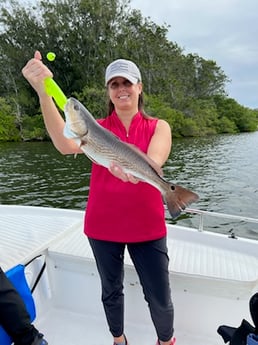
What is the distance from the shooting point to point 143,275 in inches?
74.0

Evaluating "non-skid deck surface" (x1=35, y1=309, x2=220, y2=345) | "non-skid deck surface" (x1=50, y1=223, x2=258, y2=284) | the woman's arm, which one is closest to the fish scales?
the woman's arm

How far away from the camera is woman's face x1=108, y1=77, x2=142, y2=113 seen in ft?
5.82

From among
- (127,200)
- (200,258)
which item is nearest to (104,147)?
(127,200)

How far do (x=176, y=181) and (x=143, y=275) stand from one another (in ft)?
39.7

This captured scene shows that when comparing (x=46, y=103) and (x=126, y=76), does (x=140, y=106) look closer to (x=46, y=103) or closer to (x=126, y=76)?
(x=126, y=76)

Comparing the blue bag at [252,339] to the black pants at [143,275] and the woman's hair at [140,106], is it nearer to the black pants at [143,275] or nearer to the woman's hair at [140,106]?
the black pants at [143,275]

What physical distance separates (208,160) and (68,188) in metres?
10.4

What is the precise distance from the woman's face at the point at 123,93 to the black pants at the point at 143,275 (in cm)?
80

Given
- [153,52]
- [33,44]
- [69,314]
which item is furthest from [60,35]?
[69,314]

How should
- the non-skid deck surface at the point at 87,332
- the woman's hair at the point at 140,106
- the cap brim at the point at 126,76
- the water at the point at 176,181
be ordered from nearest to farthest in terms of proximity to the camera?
the cap brim at the point at 126,76 → the woman's hair at the point at 140,106 → the non-skid deck surface at the point at 87,332 → the water at the point at 176,181

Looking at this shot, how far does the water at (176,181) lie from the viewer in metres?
10.2

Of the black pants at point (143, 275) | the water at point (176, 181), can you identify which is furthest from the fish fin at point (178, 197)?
the water at point (176, 181)

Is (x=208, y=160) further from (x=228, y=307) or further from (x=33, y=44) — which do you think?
(x=33, y=44)

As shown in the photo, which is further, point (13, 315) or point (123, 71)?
point (13, 315)
